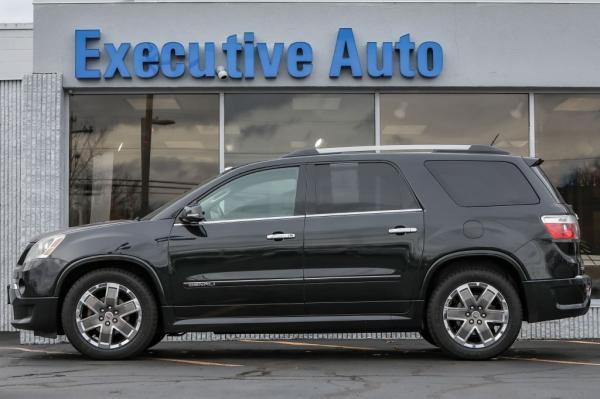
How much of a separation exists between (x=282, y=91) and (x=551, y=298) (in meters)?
4.65

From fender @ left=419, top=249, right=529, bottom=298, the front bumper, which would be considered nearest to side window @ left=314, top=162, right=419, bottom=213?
fender @ left=419, top=249, right=529, bottom=298

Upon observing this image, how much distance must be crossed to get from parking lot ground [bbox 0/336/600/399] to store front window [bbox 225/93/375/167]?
2807 millimetres

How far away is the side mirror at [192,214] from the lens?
7871 mm

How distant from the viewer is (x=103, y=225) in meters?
8.12

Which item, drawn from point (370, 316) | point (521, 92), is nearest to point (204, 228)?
point (370, 316)

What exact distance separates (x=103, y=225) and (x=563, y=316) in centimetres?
407

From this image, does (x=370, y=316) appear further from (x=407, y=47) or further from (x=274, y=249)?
(x=407, y=47)

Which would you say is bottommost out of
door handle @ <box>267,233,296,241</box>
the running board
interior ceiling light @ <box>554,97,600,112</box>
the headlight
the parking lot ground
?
the parking lot ground

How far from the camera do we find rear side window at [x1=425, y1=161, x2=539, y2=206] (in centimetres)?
812

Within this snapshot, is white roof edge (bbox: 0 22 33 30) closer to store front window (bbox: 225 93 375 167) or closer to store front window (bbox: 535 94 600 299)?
store front window (bbox: 225 93 375 167)

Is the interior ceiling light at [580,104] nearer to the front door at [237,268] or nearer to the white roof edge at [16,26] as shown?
the front door at [237,268]

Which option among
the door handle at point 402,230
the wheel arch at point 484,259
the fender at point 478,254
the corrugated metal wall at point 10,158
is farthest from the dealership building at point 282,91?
the door handle at point 402,230

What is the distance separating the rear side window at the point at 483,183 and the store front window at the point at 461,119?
10.5ft

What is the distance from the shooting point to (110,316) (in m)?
7.90
